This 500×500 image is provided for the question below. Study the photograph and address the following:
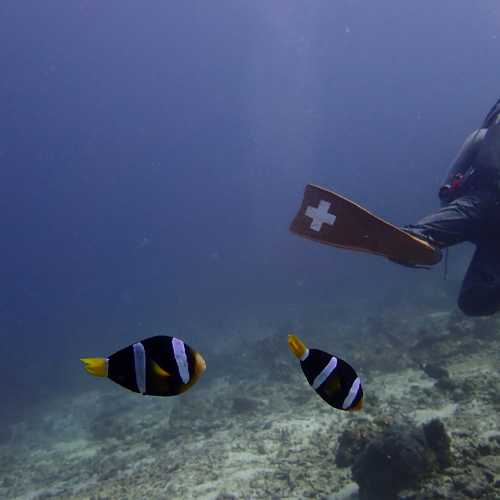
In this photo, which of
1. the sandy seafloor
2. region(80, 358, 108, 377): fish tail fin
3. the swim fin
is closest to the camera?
region(80, 358, 108, 377): fish tail fin

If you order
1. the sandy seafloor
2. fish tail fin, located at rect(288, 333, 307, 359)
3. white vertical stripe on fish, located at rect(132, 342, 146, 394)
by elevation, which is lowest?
the sandy seafloor

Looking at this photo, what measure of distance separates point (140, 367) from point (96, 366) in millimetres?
203

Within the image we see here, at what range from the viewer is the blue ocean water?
324 ft

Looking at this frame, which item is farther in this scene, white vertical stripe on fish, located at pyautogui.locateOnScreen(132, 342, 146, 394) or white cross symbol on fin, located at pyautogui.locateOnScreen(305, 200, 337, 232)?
white cross symbol on fin, located at pyautogui.locateOnScreen(305, 200, 337, 232)

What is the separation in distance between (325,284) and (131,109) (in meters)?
122

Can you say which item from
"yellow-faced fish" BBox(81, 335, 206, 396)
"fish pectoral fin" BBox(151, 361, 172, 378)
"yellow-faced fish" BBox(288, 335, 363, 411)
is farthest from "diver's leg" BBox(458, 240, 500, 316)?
"fish pectoral fin" BBox(151, 361, 172, 378)

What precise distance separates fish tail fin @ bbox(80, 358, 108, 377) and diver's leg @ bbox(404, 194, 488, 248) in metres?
4.05

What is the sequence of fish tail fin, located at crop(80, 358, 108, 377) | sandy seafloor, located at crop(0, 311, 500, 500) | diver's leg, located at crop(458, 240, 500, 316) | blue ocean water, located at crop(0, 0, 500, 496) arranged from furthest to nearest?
1. blue ocean water, located at crop(0, 0, 500, 496)
2. sandy seafloor, located at crop(0, 311, 500, 500)
3. diver's leg, located at crop(458, 240, 500, 316)
4. fish tail fin, located at crop(80, 358, 108, 377)

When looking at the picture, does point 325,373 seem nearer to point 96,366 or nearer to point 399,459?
point 96,366

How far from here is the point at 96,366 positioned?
6.17ft

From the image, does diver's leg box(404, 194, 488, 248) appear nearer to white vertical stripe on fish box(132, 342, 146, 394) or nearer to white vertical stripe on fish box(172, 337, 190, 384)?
white vertical stripe on fish box(172, 337, 190, 384)

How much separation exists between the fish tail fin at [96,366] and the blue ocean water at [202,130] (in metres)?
52.2

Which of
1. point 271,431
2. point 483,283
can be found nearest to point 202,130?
point 271,431

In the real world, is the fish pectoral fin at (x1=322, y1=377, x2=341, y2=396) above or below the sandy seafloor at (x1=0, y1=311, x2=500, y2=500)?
above
